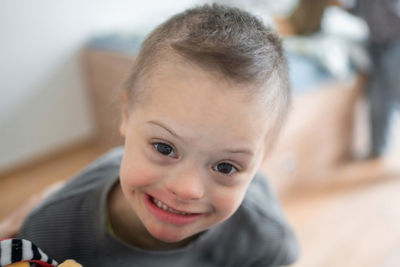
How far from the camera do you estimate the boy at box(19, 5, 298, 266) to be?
442mm

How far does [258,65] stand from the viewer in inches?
18.5

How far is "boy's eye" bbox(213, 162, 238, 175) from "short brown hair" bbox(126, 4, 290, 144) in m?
0.09

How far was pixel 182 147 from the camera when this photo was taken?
1.46 ft

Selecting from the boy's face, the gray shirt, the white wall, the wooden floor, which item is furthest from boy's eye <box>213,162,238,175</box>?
the white wall

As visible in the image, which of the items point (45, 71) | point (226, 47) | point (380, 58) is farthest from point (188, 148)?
point (380, 58)

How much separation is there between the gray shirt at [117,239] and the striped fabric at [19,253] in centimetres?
14

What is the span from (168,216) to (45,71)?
1.66 meters

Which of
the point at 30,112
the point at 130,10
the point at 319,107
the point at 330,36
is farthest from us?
the point at 130,10

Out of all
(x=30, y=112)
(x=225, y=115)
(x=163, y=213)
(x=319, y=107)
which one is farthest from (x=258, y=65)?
(x=30, y=112)

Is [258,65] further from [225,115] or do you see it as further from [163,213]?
[163,213]

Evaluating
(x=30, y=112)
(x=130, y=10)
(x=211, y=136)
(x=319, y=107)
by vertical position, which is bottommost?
(x=30, y=112)

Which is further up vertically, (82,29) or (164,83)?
(164,83)

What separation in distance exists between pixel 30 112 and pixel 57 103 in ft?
0.50

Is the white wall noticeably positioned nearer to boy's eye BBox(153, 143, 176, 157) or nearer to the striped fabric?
boy's eye BBox(153, 143, 176, 157)
